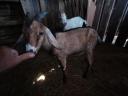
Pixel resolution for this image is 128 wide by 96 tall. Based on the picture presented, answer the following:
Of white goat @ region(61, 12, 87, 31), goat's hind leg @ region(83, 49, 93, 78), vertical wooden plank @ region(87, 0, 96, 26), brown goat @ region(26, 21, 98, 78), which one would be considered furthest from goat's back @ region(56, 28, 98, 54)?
vertical wooden plank @ region(87, 0, 96, 26)

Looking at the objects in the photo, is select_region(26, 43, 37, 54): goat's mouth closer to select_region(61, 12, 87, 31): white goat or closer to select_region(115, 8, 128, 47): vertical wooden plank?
select_region(61, 12, 87, 31): white goat

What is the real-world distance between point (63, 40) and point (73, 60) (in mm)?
1315

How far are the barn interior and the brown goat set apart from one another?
0.27 metres

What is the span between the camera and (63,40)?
309 centimetres

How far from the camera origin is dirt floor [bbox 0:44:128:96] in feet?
10.1

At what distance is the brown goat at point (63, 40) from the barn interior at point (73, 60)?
0.27m

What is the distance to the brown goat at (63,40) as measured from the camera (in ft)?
8.30

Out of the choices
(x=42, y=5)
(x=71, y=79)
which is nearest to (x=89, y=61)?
(x=71, y=79)

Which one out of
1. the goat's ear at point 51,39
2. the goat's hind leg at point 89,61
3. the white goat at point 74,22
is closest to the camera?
the goat's ear at point 51,39

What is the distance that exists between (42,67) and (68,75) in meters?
0.83

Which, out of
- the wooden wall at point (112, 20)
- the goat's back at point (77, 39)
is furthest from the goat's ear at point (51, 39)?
the wooden wall at point (112, 20)

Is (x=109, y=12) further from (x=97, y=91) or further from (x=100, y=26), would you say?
(x=97, y=91)

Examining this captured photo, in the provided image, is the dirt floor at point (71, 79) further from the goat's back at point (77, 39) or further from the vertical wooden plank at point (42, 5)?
the vertical wooden plank at point (42, 5)

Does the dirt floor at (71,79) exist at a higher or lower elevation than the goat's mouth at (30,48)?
A: lower
